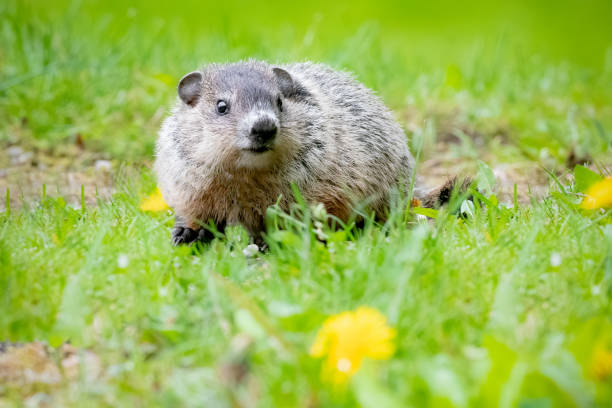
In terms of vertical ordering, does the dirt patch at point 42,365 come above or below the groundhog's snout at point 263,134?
below

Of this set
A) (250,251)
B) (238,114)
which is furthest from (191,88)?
(250,251)

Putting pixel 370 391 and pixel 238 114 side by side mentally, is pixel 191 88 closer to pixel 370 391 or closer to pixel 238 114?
pixel 238 114

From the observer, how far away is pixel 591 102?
6879 millimetres

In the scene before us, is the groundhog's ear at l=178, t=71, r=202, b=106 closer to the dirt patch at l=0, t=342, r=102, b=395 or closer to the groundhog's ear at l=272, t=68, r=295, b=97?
the groundhog's ear at l=272, t=68, r=295, b=97

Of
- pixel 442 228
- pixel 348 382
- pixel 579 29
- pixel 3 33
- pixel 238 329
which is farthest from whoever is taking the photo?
pixel 579 29

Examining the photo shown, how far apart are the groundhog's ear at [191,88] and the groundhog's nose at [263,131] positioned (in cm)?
67

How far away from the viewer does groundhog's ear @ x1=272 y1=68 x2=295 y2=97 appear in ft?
12.6

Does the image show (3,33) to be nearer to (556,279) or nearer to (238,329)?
(238,329)

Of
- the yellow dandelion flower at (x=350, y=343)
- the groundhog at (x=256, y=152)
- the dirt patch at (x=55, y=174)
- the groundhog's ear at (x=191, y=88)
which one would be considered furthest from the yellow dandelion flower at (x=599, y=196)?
the dirt patch at (x=55, y=174)

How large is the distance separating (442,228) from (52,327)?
1.77 metres

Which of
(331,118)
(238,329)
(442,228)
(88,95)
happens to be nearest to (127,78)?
(88,95)

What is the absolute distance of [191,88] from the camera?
3943 mm

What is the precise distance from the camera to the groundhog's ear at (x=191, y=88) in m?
3.92

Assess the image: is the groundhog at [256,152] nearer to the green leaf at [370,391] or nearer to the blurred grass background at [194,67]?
the blurred grass background at [194,67]
